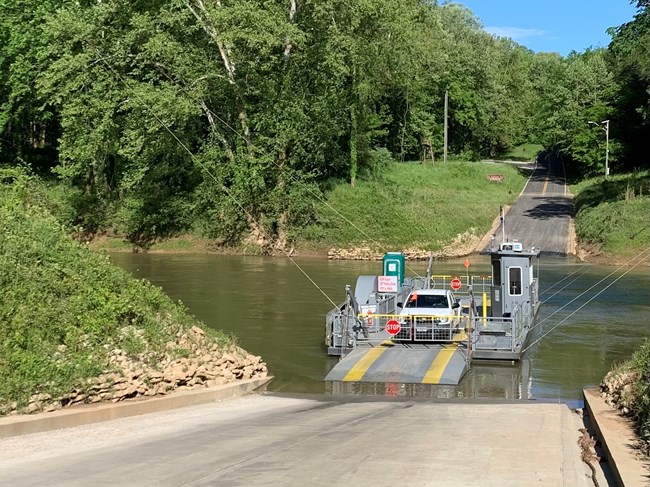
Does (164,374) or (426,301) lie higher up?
(426,301)

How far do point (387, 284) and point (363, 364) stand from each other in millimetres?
6689

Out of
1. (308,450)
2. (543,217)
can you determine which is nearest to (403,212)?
(543,217)

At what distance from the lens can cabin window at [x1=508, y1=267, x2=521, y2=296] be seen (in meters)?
27.1

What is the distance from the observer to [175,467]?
378 inches

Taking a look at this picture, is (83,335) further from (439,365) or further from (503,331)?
(503,331)

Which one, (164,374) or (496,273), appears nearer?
(164,374)

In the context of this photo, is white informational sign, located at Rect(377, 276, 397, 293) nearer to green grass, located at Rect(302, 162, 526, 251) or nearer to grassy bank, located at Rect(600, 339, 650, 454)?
grassy bank, located at Rect(600, 339, 650, 454)

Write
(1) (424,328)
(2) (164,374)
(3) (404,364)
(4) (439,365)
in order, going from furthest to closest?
(1) (424,328), (4) (439,365), (3) (404,364), (2) (164,374)

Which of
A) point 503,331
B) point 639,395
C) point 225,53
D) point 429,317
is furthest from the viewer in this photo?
point 225,53

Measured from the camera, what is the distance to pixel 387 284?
89.0 feet

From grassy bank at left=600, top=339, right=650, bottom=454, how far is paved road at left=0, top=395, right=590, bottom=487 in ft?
2.75

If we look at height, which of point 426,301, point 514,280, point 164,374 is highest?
point 514,280

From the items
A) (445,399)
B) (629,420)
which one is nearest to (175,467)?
(629,420)

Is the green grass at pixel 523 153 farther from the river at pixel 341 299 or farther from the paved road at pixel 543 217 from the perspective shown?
the river at pixel 341 299
